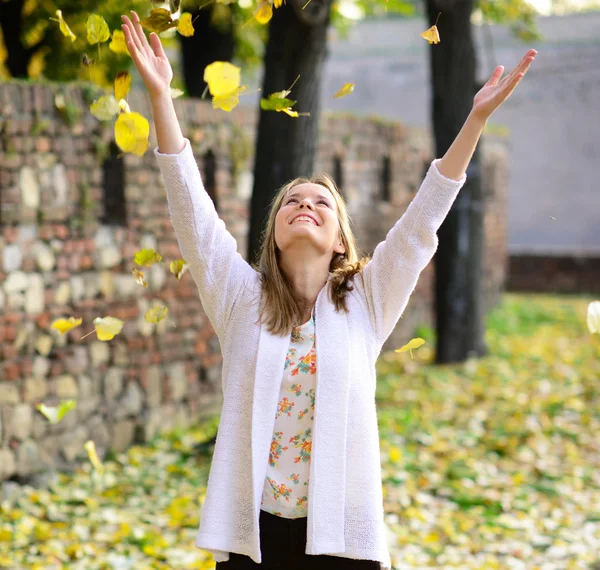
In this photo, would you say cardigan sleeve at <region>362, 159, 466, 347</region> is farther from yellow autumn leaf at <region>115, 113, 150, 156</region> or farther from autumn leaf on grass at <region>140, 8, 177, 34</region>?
autumn leaf on grass at <region>140, 8, 177, 34</region>

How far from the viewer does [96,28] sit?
2.88 m

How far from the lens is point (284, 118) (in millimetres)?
5598

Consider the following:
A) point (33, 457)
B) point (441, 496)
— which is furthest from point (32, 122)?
point (441, 496)

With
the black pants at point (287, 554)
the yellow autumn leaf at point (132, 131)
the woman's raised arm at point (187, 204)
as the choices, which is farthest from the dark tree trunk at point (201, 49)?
the black pants at point (287, 554)

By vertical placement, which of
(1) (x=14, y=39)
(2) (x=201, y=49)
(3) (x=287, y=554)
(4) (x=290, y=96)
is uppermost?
(2) (x=201, y=49)

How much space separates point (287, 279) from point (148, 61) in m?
0.70

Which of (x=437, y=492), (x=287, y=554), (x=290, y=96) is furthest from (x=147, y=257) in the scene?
(x=437, y=492)

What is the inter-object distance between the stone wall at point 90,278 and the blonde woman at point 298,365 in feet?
7.15

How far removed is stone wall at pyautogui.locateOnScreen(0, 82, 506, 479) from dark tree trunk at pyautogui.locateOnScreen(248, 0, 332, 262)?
0.90m

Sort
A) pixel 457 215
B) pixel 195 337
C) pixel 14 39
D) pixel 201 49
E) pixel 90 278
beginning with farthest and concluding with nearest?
pixel 201 49 < pixel 457 215 < pixel 14 39 < pixel 195 337 < pixel 90 278

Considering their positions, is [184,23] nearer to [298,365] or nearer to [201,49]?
[298,365]

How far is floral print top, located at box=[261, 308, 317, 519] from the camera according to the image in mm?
2439

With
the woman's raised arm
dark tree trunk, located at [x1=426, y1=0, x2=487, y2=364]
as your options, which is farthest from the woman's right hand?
dark tree trunk, located at [x1=426, y1=0, x2=487, y2=364]

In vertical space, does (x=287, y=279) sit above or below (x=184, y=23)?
below
